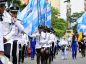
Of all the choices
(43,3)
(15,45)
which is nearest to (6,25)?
(15,45)

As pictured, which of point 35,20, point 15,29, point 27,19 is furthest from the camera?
point 27,19

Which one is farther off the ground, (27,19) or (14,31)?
(14,31)

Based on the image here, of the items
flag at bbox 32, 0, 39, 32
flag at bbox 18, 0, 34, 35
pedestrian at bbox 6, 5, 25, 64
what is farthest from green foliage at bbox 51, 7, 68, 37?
pedestrian at bbox 6, 5, 25, 64

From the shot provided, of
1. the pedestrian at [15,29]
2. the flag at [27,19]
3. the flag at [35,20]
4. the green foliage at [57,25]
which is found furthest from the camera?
the green foliage at [57,25]

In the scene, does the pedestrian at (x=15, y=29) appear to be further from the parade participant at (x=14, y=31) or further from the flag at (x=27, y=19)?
the flag at (x=27, y=19)

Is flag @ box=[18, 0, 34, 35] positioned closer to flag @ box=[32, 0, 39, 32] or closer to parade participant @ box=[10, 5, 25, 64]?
flag @ box=[32, 0, 39, 32]

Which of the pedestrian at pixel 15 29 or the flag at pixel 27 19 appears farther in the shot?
the flag at pixel 27 19

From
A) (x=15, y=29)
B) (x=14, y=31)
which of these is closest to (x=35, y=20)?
(x=15, y=29)

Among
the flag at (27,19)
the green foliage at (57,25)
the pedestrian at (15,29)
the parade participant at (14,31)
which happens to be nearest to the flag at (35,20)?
the flag at (27,19)

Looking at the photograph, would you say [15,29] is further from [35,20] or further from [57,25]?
[57,25]

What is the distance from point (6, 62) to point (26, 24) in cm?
1281

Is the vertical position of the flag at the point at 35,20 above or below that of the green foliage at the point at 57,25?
above

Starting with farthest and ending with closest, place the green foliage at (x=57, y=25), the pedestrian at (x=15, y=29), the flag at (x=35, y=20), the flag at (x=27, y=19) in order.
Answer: the green foliage at (x=57, y=25), the flag at (x=35, y=20), the flag at (x=27, y=19), the pedestrian at (x=15, y=29)

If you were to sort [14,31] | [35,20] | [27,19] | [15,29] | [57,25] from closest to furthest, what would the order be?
[14,31]
[15,29]
[35,20]
[27,19]
[57,25]
